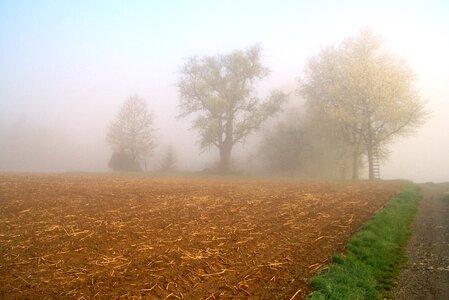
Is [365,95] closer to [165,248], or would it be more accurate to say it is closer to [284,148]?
[284,148]

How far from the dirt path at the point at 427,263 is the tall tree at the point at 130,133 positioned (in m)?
44.8

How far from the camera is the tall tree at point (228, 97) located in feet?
145

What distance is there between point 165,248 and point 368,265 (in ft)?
15.3

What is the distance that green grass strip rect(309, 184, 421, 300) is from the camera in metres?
5.68

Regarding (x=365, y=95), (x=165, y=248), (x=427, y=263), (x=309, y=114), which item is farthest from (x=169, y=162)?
(x=427, y=263)

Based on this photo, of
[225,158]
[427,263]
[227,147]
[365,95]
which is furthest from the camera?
[225,158]

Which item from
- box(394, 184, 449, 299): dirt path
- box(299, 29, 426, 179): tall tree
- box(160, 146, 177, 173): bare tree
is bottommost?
box(394, 184, 449, 299): dirt path

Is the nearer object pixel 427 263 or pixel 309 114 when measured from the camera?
pixel 427 263

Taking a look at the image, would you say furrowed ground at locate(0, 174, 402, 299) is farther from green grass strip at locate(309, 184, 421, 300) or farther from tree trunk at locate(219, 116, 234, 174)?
tree trunk at locate(219, 116, 234, 174)

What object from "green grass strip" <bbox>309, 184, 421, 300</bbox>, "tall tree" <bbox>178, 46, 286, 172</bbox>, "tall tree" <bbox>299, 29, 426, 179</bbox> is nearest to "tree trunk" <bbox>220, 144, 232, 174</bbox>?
"tall tree" <bbox>178, 46, 286, 172</bbox>

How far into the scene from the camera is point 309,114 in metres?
47.5

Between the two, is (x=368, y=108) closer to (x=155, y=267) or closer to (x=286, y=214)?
(x=286, y=214)

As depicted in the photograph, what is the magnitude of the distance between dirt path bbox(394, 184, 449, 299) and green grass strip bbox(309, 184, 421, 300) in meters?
0.22

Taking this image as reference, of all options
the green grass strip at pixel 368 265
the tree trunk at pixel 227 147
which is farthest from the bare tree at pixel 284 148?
the green grass strip at pixel 368 265
